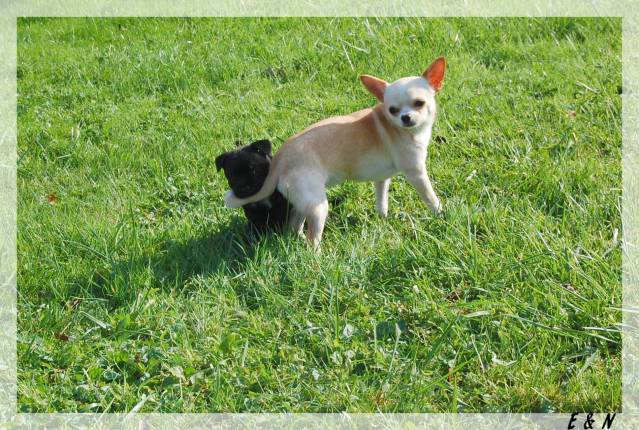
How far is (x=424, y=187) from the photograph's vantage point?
481cm

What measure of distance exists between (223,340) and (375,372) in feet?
2.56

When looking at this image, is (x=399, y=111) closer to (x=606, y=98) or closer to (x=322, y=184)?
(x=322, y=184)

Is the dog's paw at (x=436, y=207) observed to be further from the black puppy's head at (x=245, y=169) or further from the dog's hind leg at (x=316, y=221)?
the black puppy's head at (x=245, y=169)

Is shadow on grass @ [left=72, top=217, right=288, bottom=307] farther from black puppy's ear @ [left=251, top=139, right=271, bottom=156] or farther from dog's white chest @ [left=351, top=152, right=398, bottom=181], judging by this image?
dog's white chest @ [left=351, top=152, right=398, bottom=181]

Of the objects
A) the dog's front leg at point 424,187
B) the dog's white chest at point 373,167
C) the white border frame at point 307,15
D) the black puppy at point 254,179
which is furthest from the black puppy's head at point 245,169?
the white border frame at point 307,15

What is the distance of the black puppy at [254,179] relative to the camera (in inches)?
182

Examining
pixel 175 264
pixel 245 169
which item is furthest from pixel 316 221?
pixel 175 264

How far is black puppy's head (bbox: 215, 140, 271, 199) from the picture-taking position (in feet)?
15.2

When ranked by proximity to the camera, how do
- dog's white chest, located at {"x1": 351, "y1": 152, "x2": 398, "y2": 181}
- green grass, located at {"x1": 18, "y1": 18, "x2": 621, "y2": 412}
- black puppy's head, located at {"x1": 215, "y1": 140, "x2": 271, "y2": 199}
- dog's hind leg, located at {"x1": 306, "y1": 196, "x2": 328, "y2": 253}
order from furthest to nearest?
dog's white chest, located at {"x1": 351, "y1": 152, "x2": 398, "y2": 181}
black puppy's head, located at {"x1": 215, "y1": 140, "x2": 271, "y2": 199}
dog's hind leg, located at {"x1": 306, "y1": 196, "x2": 328, "y2": 253}
green grass, located at {"x1": 18, "y1": 18, "x2": 621, "y2": 412}

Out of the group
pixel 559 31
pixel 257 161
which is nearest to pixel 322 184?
pixel 257 161

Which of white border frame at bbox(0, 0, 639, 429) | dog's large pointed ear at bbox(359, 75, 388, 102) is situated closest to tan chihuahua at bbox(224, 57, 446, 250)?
dog's large pointed ear at bbox(359, 75, 388, 102)

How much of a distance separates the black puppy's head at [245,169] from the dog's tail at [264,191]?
22 mm

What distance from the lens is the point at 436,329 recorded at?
12.6ft

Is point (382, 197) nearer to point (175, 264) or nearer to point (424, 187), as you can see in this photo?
point (424, 187)
